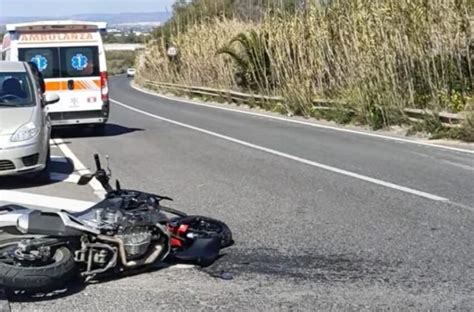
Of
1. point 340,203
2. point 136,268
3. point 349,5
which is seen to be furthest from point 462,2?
point 136,268

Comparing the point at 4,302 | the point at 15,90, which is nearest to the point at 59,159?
the point at 15,90

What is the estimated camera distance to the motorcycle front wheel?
18.4ft

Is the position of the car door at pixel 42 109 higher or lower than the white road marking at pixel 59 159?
higher

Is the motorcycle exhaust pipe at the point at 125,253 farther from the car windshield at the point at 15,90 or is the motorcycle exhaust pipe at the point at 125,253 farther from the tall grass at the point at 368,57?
the tall grass at the point at 368,57

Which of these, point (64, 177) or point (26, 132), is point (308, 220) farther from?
point (64, 177)

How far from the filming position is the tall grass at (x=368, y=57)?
1820 centimetres

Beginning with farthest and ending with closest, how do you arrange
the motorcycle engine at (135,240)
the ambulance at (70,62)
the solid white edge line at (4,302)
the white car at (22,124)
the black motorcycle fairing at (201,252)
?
the ambulance at (70,62)
the white car at (22,124)
the black motorcycle fairing at (201,252)
the motorcycle engine at (135,240)
the solid white edge line at (4,302)

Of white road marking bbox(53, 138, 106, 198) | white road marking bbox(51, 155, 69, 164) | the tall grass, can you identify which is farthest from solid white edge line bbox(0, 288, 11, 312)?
the tall grass

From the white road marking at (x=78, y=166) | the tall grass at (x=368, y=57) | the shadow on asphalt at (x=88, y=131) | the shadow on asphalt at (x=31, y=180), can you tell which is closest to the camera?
the white road marking at (x=78, y=166)

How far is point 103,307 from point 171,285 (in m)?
0.68

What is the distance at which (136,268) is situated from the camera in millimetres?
6391

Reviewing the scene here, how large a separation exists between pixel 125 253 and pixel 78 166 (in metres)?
7.15

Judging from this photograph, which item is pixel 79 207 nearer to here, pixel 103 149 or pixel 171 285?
pixel 171 285

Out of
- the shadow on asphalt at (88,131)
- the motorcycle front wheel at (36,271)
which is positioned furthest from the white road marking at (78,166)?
the motorcycle front wheel at (36,271)
